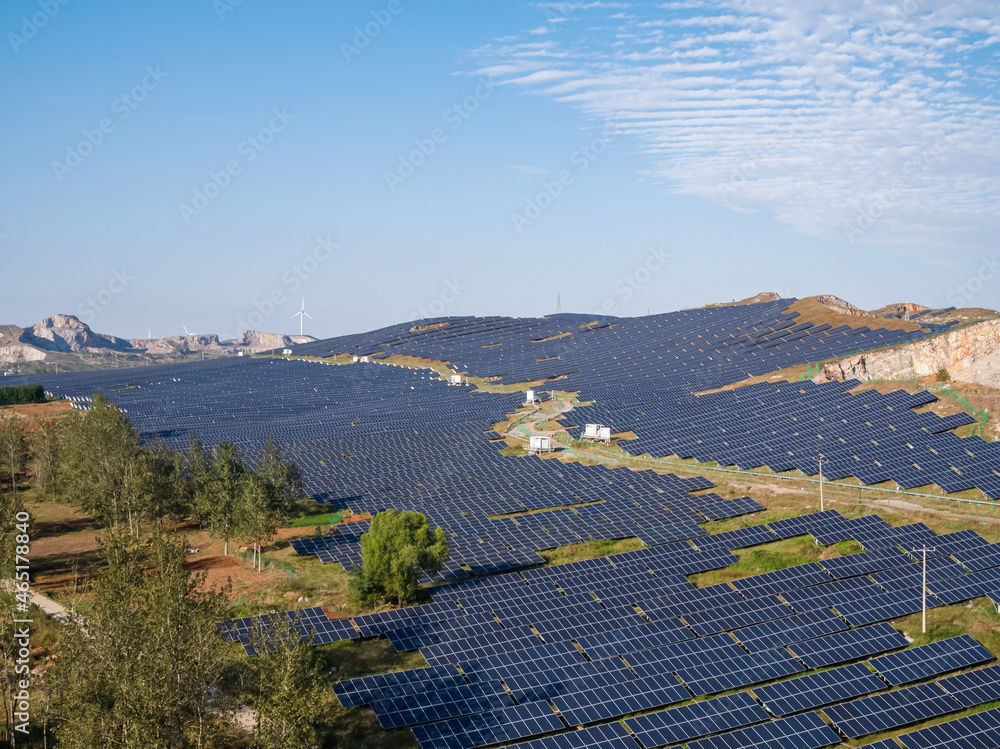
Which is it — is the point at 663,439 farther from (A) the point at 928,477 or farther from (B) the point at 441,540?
(B) the point at 441,540

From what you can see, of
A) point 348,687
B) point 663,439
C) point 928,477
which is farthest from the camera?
point 663,439

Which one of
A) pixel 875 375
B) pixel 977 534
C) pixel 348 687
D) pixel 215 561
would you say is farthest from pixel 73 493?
pixel 875 375

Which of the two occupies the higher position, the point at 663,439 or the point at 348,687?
the point at 663,439

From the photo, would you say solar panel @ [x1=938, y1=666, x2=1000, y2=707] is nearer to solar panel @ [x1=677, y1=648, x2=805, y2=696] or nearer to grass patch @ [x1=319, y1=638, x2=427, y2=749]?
solar panel @ [x1=677, y1=648, x2=805, y2=696]

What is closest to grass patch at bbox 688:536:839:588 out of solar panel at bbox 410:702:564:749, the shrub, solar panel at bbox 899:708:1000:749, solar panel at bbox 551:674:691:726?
solar panel at bbox 551:674:691:726

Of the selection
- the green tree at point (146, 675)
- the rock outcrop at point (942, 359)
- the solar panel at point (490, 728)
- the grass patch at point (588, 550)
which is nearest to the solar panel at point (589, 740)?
the solar panel at point (490, 728)

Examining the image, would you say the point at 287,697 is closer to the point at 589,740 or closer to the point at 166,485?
the point at 589,740

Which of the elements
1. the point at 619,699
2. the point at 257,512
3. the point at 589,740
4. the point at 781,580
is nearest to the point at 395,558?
the point at 257,512
